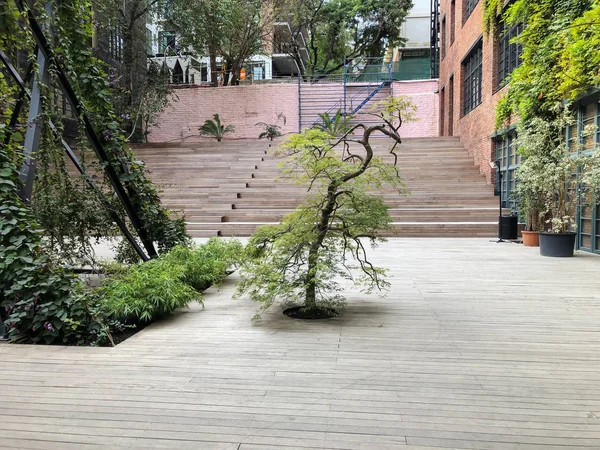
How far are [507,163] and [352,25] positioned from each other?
20.8 m

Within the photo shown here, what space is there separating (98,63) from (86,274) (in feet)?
10.3

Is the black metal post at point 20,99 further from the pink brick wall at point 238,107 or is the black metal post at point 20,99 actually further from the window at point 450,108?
the window at point 450,108

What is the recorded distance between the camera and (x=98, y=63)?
5996 millimetres

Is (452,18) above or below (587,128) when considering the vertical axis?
above

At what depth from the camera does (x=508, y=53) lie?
42.8ft

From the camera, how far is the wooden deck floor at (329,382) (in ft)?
7.69

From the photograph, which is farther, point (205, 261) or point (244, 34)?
point (244, 34)

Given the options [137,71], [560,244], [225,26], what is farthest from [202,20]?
[560,244]

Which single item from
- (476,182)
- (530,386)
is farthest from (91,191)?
(476,182)

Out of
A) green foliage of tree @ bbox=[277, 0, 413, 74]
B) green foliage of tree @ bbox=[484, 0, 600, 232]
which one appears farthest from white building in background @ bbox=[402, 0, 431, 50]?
green foliage of tree @ bbox=[484, 0, 600, 232]

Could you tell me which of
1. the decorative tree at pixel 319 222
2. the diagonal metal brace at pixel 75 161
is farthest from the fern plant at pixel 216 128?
the decorative tree at pixel 319 222

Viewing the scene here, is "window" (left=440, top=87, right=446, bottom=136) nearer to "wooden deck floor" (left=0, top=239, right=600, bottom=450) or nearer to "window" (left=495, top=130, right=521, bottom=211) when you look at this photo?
"window" (left=495, top=130, right=521, bottom=211)

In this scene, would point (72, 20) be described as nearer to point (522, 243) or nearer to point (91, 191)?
point (91, 191)

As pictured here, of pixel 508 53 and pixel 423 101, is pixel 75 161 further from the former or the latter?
pixel 423 101
